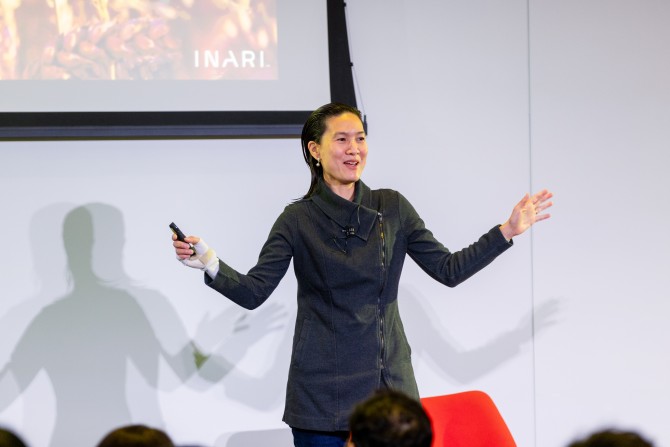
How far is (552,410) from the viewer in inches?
149

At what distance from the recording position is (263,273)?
265 centimetres

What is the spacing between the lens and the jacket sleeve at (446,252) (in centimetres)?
266

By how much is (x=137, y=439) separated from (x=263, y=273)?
1.13m

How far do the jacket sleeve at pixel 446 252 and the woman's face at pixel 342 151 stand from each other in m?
0.19

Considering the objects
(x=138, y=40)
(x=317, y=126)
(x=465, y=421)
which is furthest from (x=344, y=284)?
(x=138, y=40)

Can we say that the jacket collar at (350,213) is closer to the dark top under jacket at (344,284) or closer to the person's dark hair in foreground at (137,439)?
the dark top under jacket at (344,284)

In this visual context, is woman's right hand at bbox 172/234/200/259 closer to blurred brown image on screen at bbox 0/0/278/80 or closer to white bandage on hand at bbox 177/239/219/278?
white bandage on hand at bbox 177/239/219/278

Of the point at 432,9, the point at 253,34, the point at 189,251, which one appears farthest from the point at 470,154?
the point at 189,251

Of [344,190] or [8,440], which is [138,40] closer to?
[344,190]

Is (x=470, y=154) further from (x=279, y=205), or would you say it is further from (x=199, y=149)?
(x=199, y=149)

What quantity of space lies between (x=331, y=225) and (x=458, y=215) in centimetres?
120

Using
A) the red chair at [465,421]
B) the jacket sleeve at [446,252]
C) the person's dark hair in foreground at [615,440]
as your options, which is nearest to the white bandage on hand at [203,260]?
the jacket sleeve at [446,252]

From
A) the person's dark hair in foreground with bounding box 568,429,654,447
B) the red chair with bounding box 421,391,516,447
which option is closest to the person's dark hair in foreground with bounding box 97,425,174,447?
the person's dark hair in foreground with bounding box 568,429,654,447

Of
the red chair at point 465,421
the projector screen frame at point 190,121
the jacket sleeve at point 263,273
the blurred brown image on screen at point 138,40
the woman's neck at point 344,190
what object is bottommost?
the red chair at point 465,421
